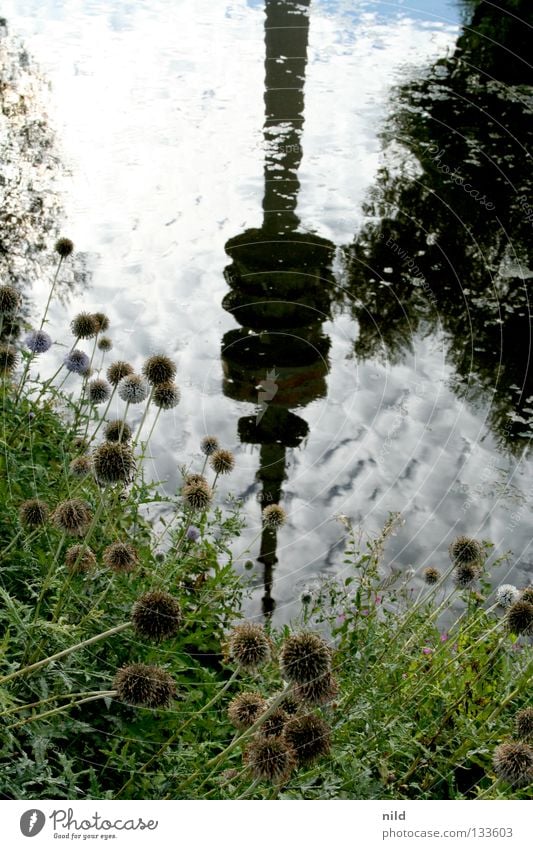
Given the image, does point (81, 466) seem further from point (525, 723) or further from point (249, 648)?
point (525, 723)

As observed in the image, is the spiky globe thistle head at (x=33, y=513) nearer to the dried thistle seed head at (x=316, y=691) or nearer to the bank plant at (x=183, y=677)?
the bank plant at (x=183, y=677)

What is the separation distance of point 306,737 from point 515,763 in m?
0.61

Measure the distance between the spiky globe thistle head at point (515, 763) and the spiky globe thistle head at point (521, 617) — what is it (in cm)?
39

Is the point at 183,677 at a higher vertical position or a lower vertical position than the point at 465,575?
lower

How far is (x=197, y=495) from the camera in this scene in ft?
9.76

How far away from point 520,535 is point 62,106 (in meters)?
4.78

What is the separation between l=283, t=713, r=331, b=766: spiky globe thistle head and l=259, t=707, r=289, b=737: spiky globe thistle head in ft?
0.05

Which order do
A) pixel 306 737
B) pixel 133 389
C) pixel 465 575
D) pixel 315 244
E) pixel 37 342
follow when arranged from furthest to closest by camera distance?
pixel 315 244, pixel 37 342, pixel 133 389, pixel 465 575, pixel 306 737

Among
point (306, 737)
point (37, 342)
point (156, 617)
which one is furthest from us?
point (37, 342)

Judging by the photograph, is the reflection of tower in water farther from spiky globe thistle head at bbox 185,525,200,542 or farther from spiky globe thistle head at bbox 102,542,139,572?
spiky globe thistle head at bbox 102,542,139,572

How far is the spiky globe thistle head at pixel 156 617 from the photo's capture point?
2.09 m

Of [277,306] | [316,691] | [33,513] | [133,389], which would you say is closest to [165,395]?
[133,389]

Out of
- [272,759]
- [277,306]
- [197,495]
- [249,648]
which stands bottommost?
[272,759]

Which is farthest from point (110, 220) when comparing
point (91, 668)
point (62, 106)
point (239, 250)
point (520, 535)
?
point (91, 668)
